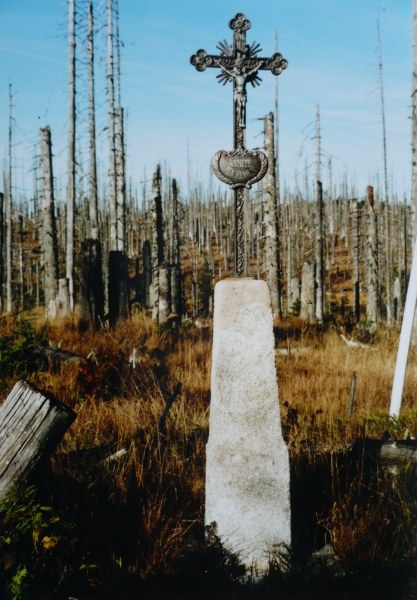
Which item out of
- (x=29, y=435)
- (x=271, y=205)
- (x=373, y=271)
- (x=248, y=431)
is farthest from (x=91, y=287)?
(x=373, y=271)

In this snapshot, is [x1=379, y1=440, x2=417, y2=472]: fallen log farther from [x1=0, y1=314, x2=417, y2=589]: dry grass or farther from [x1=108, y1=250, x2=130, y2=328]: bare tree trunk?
[x1=108, y1=250, x2=130, y2=328]: bare tree trunk

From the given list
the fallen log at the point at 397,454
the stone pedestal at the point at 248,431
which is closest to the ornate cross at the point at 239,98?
the stone pedestal at the point at 248,431


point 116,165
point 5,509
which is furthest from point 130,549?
point 116,165

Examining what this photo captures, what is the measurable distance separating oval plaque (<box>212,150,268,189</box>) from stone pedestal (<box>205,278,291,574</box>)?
0.74 meters

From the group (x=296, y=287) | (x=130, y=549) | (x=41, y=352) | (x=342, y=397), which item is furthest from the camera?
(x=296, y=287)

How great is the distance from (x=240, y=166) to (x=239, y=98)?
604mm

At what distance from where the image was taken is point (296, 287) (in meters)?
24.0

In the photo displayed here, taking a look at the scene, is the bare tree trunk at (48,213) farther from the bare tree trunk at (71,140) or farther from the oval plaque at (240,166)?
the oval plaque at (240,166)

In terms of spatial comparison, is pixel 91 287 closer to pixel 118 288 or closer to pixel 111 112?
pixel 118 288

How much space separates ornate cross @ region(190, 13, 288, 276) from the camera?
13.4 ft

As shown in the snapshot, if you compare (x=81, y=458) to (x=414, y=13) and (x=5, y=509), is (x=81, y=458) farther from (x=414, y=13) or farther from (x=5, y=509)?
(x=414, y=13)

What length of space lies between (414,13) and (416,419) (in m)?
6.99

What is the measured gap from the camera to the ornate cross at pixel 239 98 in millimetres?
4070

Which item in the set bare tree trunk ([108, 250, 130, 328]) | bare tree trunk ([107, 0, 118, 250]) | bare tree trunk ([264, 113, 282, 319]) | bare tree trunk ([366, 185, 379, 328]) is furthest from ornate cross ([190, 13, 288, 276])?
bare tree trunk ([107, 0, 118, 250])
